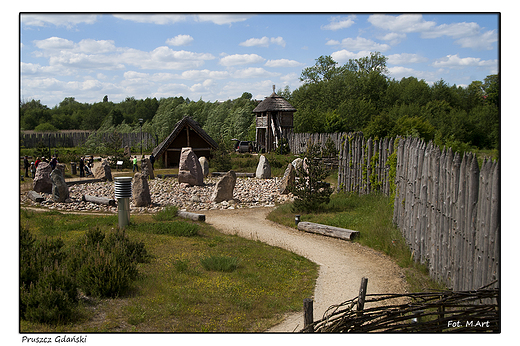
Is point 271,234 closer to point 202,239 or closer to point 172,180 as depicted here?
point 202,239

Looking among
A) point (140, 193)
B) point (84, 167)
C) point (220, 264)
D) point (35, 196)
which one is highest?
point (84, 167)

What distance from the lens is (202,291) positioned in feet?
21.7

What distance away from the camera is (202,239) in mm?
10156

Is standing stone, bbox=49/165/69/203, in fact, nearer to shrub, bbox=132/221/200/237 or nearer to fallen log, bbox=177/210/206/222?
fallen log, bbox=177/210/206/222

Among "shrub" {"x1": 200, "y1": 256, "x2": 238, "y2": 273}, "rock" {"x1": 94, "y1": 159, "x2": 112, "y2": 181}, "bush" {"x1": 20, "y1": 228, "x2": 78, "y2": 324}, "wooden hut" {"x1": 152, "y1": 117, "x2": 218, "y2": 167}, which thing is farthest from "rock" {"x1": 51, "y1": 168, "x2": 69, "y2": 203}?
"wooden hut" {"x1": 152, "y1": 117, "x2": 218, "y2": 167}

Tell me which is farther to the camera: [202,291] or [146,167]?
[146,167]

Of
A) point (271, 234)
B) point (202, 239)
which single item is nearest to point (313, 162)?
point (271, 234)

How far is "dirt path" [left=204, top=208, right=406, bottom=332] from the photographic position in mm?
6611

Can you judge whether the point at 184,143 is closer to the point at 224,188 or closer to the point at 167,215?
the point at 224,188

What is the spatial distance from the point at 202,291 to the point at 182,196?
11139 mm

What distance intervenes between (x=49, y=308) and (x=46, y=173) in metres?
13.9

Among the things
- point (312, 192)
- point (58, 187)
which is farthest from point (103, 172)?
point (312, 192)

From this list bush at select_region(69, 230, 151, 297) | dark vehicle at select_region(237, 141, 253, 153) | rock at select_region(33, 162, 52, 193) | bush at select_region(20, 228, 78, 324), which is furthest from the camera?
dark vehicle at select_region(237, 141, 253, 153)

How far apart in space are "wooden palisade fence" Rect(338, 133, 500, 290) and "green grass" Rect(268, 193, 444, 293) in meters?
0.23
